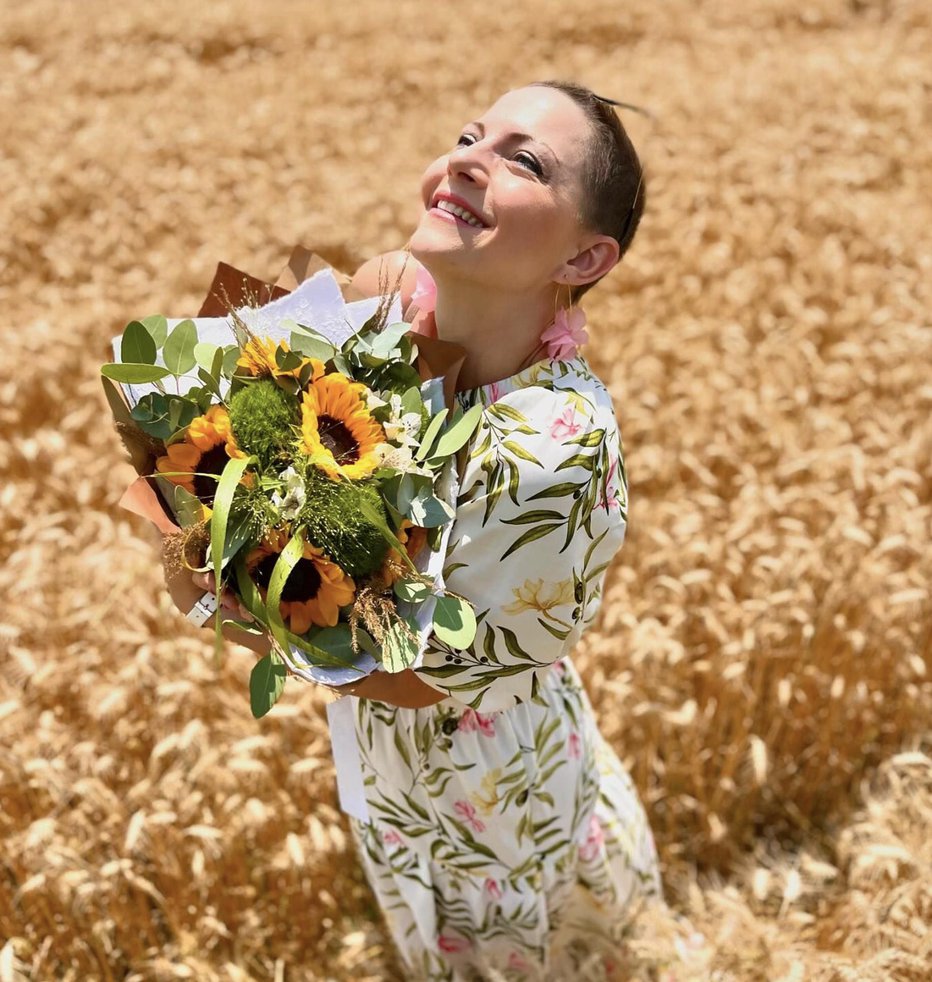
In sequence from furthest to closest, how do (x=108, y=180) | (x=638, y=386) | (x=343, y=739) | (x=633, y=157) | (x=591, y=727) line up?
(x=108, y=180) < (x=638, y=386) < (x=591, y=727) < (x=343, y=739) < (x=633, y=157)

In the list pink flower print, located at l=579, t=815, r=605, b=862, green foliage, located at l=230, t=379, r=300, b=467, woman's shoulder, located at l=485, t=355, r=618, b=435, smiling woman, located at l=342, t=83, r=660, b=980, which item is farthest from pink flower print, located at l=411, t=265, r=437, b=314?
pink flower print, located at l=579, t=815, r=605, b=862

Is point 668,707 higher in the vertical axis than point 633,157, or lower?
lower

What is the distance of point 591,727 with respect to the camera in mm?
2484

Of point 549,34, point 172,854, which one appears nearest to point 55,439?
point 172,854

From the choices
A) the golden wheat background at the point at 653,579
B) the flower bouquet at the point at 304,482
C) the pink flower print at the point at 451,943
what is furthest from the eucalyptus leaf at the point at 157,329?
the pink flower print at the point at 451,943

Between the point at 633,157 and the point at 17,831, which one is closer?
the point at 633,157

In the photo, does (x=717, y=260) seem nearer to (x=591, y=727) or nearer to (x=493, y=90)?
(x=591, y=727)

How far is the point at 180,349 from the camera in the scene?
5.28 feet

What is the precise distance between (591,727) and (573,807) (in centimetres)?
27

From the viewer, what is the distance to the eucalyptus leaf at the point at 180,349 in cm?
160

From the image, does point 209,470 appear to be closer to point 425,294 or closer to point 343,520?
point 343,520

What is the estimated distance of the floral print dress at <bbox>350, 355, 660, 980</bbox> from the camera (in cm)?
160

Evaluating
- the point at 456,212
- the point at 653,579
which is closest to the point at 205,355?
the point at 456,212

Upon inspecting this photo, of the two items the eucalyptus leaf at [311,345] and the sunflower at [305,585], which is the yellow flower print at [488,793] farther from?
the eucalyptus leaf at [311,345]
